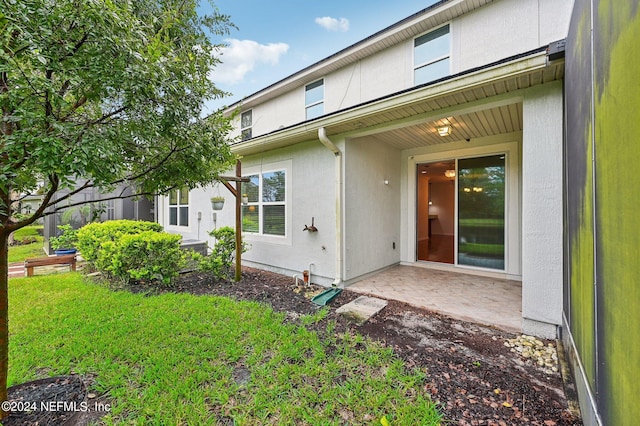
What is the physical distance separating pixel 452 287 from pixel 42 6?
6.16 meters

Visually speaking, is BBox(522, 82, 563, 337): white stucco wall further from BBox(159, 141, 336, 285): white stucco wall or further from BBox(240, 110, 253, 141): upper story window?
BBox(240, 110, 253, 141): upper story window

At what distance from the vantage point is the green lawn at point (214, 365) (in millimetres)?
2066

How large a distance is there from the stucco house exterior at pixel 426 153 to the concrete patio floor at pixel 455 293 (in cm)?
34

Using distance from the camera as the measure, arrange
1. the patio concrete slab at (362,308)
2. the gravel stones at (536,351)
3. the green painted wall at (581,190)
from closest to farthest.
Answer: the green painted wall at (581,190)
the gravel stones at (536,351)
the patio concrete slab at (362,308)

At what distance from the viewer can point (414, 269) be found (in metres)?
6.45

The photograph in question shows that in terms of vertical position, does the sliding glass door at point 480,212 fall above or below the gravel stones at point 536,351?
above

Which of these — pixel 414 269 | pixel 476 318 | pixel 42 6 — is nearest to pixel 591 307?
pixel 476 318

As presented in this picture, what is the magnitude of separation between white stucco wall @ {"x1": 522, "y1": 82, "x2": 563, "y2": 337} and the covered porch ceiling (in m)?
0.33

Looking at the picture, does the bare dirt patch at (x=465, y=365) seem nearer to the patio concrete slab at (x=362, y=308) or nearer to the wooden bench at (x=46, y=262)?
the patio concrete slab at (x=362, y=308)

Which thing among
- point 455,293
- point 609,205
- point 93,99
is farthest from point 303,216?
point 609,205

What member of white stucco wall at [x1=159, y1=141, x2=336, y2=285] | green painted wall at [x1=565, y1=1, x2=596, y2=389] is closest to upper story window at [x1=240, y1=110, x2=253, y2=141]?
white stucco wall at [x1=159, y1=141, x2=336, y2=285]

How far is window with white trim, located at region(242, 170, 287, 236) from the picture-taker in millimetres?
6320

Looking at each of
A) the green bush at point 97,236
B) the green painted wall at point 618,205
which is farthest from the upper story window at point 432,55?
the green bush at point 97,236

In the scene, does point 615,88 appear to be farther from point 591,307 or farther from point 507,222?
point 507,222
